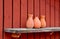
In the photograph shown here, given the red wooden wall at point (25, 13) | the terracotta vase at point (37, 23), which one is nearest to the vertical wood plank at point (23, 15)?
the red wooden wall at point (25, 13)

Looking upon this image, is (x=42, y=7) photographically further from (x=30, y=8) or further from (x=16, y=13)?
(x=16, y=13)

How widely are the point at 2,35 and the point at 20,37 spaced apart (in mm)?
217

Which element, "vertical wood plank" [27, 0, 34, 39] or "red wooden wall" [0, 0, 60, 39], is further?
"vertical wood plank" [27, 0, 34, 39]

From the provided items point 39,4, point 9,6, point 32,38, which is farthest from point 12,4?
point 32,38

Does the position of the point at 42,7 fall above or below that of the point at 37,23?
above

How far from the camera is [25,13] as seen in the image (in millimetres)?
1348

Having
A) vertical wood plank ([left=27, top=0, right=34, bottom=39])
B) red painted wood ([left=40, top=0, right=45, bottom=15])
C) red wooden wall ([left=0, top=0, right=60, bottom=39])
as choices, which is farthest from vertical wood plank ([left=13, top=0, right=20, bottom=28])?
red painted wood ([left=40, top=0, right=45, bottom=15])

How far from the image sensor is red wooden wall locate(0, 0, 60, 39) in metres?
1.24

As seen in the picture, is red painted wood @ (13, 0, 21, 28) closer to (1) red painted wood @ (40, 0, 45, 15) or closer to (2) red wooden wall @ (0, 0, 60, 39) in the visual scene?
(2) red wooden wall @ (0, 0, 60, 39)

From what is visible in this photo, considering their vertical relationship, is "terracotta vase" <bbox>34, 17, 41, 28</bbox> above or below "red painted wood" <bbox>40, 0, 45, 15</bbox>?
below

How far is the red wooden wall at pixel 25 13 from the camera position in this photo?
124 centimetres

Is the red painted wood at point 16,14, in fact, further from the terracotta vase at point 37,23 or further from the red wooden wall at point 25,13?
the terracotta vase at point 37,23

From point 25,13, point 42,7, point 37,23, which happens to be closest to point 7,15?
point 25,13

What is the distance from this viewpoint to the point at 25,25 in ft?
4.37
